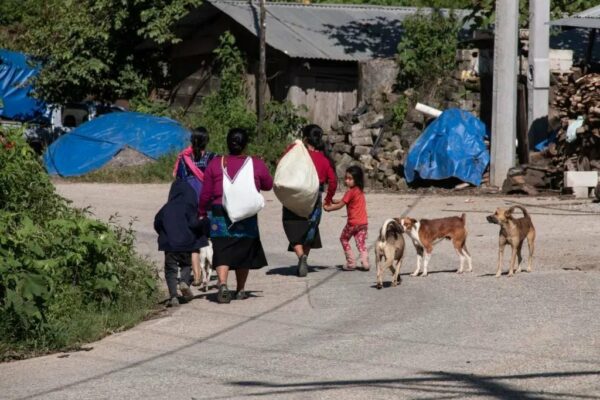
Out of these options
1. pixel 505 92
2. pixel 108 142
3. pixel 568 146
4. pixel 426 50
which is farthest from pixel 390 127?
pixel 108 142

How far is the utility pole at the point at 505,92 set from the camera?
78.8 feet

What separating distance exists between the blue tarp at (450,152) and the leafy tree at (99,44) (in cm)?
910

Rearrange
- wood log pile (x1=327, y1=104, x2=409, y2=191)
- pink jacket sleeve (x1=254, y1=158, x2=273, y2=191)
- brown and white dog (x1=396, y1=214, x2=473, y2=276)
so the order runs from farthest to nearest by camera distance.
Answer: wood log pile (x1=327, y1=104, x2=409, y2=191) → brown and white dog (x1=396, y1=214, x2=473, y2=276) → pink jacket sleeve (x1=254, y1=158, x2=273, y2=191)

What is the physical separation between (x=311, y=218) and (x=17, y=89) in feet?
71.7

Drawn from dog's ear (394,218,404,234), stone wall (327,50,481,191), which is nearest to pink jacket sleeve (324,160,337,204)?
dog's ear (394,218,404,234)

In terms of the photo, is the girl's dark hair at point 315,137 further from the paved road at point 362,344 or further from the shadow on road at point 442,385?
the shadow on road at point 442,385

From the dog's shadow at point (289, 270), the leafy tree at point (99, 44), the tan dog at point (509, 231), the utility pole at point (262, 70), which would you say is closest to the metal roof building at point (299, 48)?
the utility pole at point (262, 70)

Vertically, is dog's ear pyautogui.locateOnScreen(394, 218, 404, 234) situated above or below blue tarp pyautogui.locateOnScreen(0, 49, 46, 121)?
below

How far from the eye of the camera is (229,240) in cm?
1259

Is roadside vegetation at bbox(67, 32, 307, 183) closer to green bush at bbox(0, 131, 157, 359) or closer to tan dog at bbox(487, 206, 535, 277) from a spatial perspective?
tan dog at bbox(487, 206, 535, 277)

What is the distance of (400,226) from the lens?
1345 cm

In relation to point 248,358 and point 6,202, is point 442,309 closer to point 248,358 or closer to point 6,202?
point 248,358

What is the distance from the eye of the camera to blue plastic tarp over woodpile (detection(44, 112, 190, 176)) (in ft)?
92.9

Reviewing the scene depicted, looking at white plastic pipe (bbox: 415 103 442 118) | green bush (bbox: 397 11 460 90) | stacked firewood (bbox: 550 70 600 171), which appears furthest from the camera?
green bush (bbox: 397 11 460 90)
